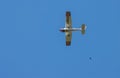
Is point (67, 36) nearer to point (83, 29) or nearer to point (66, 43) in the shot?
point (66, 43)

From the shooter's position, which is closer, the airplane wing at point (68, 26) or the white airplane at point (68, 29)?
the white airplane at point (68, 29)

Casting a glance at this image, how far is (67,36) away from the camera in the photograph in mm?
61406

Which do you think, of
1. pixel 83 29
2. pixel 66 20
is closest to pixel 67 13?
pixel 66 20

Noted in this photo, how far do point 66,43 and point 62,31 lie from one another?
3.56 m

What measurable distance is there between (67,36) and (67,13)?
16.4 feet

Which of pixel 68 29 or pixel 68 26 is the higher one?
pixel 68 26

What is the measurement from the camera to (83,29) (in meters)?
56.3

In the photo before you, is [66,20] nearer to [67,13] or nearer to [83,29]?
[67,13]

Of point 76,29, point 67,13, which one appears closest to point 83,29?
point 76,29

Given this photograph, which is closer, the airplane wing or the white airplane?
the white airplane

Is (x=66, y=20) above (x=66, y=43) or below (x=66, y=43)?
above

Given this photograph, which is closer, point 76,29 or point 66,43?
point 76,29

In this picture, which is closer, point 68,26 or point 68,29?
point 68,29

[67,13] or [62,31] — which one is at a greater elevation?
[67,13]
